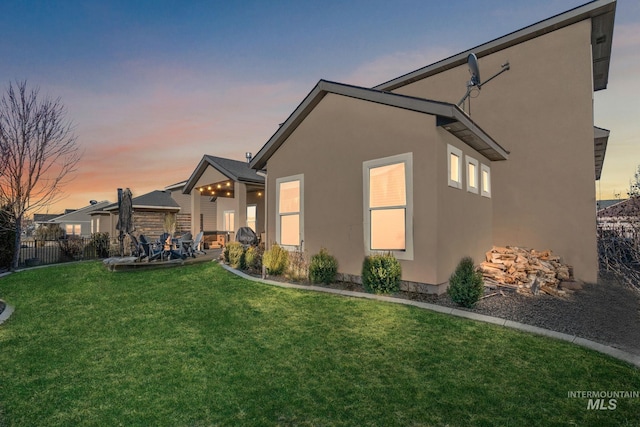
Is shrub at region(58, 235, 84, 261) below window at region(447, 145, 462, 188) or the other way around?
below

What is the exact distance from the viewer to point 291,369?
3.59m

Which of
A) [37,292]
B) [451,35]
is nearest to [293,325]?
[37,292]

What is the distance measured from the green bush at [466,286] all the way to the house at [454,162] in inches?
23.8

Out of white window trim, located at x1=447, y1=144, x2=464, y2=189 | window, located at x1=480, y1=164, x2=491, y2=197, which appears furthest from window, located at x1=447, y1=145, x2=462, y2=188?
window, located at x1=480, y1=164, x2=491, y2=197

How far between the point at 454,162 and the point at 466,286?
302cm

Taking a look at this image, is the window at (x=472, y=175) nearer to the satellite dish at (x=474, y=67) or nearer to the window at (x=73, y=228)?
the satellite dish at (x=474, y=67)

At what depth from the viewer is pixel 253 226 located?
1791 centimetres

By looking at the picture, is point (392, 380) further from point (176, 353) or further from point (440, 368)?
point (176, 353)

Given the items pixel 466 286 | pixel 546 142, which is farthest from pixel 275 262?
pixel 546 142

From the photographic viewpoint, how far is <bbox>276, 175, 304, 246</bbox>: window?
8922 mm

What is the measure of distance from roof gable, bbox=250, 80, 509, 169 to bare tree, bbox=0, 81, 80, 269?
8.08 meters

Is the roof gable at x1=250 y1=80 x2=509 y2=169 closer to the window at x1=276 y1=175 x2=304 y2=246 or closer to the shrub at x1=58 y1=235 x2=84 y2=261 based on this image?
the window at x1=276 y1=175 x2=304 y2=246

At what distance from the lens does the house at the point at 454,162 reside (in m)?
Answer: 6.51

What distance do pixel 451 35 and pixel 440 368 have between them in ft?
42.6
